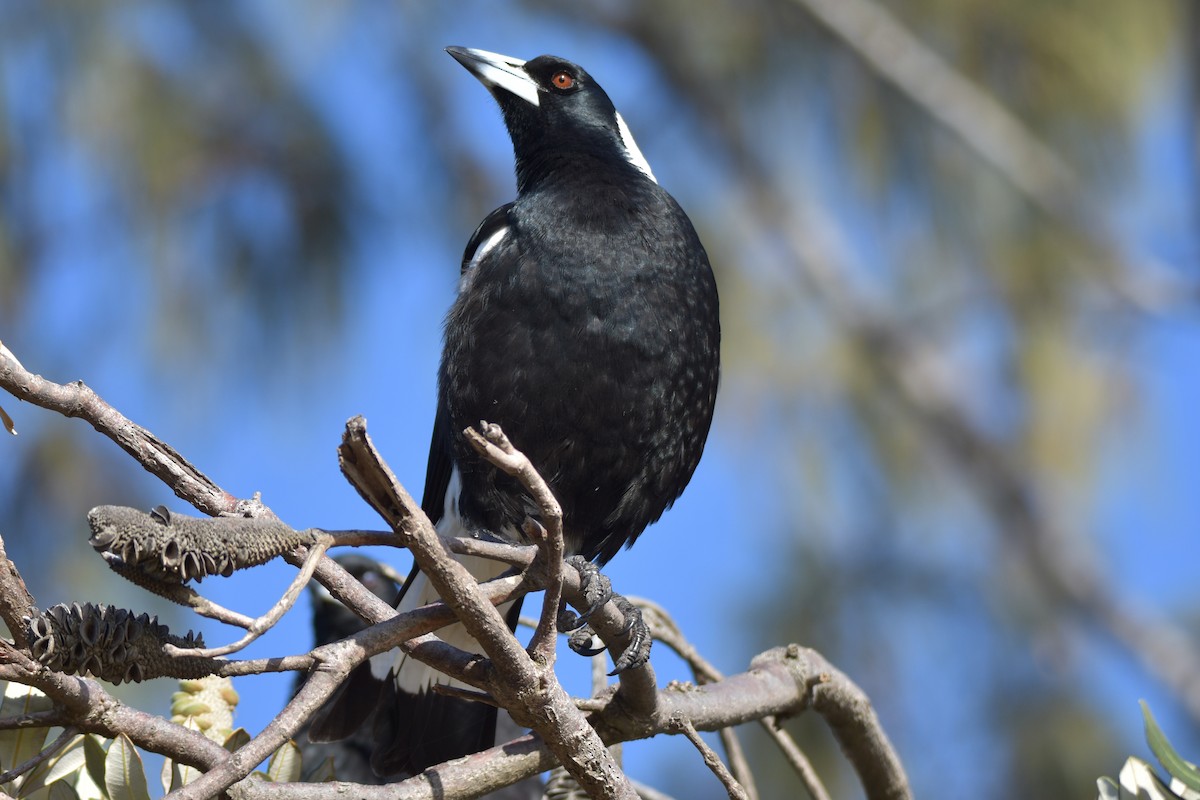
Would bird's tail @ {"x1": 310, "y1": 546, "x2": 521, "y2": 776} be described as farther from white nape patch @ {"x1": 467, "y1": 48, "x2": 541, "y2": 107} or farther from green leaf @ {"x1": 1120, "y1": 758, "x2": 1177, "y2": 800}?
white nape patch @ {"x1": 467, "y1": 48, "x2": 541, "y2": 107}

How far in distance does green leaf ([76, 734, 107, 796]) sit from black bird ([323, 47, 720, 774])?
2.31 feet

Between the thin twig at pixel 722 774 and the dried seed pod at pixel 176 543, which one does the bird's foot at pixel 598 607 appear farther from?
the dried seed pod at pixel 176 543

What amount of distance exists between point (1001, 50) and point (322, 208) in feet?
11.2

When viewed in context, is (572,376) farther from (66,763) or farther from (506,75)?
(66,763)

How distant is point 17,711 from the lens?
49.6 inches

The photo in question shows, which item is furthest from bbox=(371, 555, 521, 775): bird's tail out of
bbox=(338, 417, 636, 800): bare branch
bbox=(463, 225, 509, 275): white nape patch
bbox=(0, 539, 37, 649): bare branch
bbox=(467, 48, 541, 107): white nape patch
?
bbox=(467, 48, 541, 107): white nape patch

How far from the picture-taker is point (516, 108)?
2697mm

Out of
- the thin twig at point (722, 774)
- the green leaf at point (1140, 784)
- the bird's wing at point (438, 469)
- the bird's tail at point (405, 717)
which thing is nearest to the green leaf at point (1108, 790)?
the green leaf at point (1140, 784)

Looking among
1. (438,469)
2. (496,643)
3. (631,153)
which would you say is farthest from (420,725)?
(631,153)

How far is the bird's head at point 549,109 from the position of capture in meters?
2.59

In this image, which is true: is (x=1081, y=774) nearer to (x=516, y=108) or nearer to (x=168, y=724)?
(x=516, y=108)

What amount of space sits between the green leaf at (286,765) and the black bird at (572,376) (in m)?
0.53

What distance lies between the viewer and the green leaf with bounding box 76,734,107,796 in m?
1.23

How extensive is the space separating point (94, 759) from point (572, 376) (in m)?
1.00
